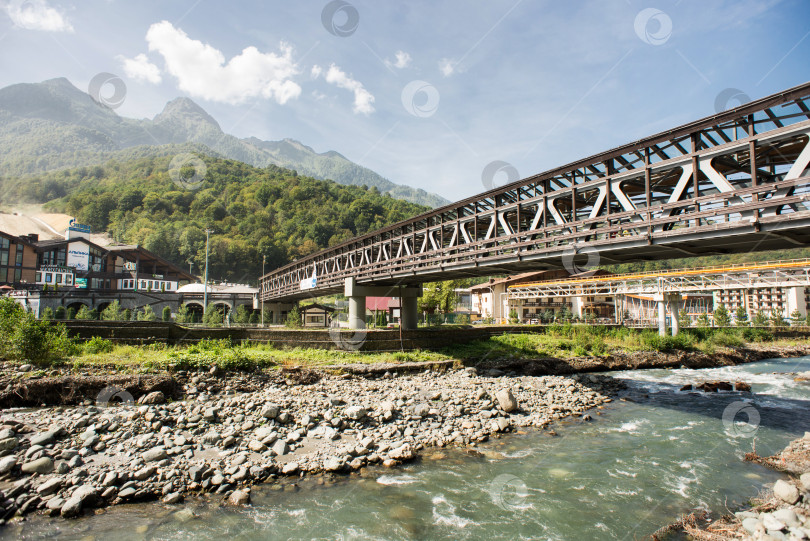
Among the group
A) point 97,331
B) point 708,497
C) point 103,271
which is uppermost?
point 103,271

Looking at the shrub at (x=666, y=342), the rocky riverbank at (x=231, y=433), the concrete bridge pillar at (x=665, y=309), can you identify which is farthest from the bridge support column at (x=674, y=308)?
the rocky riverbank at (x=231, y=433)

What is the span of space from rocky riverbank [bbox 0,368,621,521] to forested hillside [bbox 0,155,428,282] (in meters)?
91.4

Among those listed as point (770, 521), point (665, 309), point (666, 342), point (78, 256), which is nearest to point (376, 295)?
point (666, 342)

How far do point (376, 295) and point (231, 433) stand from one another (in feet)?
69.4

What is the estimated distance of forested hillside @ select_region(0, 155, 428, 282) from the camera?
116438 mm

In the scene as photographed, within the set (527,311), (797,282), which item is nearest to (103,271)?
(527,311)

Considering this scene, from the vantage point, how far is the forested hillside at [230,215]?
382 feet

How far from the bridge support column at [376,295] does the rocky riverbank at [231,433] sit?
41.3 feet

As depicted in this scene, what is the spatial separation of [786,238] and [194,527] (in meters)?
17.3

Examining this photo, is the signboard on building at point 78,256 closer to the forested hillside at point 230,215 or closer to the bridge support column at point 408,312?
the forested hillside at point 230,215

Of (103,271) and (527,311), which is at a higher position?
(103,271)

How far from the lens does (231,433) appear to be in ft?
41.5

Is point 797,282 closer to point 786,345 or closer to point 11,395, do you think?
point 786,345

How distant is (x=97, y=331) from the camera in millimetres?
23953
